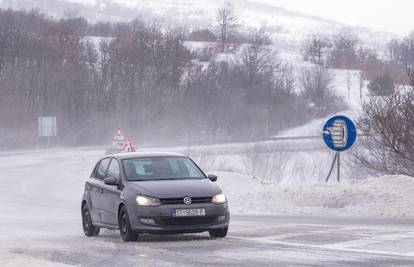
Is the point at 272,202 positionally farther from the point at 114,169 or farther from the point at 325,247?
the point at 325,247

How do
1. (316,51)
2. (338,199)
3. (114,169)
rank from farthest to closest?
(316,51)
(338,199)
(114,169)

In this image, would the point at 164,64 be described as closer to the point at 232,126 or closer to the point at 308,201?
the point at 232,126

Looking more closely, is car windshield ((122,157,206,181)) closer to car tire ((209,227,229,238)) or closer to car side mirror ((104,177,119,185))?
car side mirror ((104,177,119,185))

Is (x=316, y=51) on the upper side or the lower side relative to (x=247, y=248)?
upper

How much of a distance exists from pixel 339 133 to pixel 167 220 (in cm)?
997

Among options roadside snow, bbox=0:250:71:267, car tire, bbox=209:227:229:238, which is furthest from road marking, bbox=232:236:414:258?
roadside snow, bbox=0:250:71:267

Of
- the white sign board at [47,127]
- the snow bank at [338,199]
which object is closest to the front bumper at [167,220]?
the snow bank at [338,199]

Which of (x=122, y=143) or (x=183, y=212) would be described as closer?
(x=183, y=212)

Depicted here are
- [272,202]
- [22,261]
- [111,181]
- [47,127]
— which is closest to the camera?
[22,261]

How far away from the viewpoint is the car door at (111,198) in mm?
16078

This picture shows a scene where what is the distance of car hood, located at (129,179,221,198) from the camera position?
15.2 metres

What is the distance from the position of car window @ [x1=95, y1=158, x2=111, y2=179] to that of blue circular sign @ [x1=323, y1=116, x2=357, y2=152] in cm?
785

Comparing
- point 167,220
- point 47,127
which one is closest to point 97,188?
point 167,220

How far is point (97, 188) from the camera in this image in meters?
17.2
